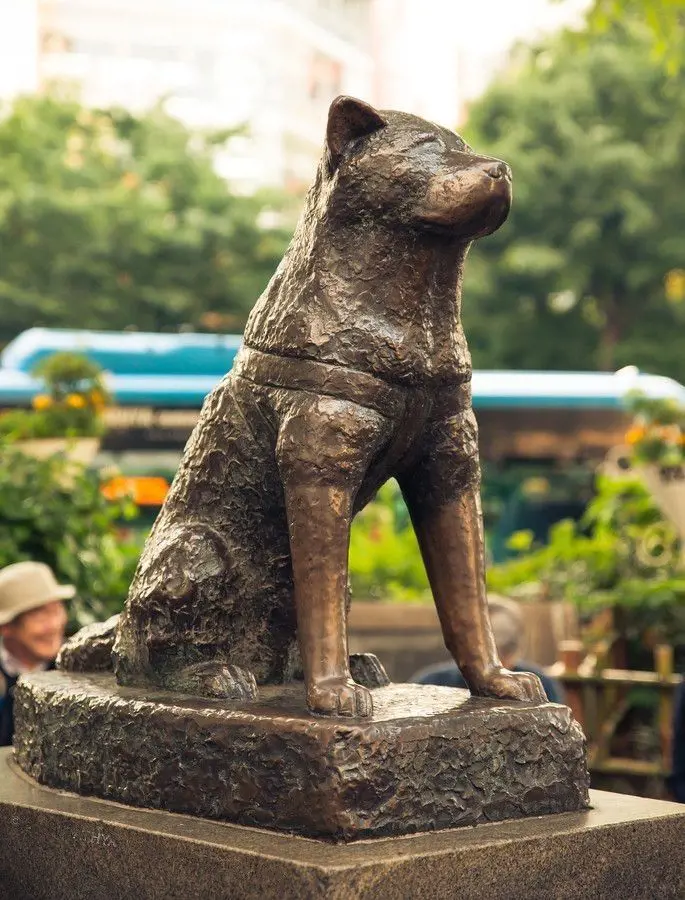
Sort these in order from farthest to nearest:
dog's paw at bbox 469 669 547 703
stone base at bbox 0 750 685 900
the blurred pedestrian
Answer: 1. the blurred pedestrian
2. dog's paw at bbox 469 669 547 703
3. stone base at bbox 0 750 685 900

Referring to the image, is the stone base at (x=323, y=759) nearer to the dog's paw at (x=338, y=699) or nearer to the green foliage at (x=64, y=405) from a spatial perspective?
the dog's paw at (x=338, y=699)

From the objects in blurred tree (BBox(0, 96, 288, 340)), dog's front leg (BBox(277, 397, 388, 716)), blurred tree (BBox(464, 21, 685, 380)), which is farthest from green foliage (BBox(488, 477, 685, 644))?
blurred tree (BBox(464, 21, 685, 380))

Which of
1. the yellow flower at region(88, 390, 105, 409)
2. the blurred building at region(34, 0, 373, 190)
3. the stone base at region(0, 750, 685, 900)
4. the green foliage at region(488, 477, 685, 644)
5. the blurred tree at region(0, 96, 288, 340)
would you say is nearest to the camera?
the stone base at region(0, 750, 685, 900)

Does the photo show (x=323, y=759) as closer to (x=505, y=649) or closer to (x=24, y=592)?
(x=24, y=592)

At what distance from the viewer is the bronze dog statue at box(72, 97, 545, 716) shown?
247 centimetres

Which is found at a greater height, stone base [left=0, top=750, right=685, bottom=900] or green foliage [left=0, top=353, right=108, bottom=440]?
green foliage [left=0, top=353, right=108, bottom=440]

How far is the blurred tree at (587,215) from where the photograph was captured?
22.3 metres

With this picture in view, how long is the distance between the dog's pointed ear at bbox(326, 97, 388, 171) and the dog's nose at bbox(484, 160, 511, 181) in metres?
0.22

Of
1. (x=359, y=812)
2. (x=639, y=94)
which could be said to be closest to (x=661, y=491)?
(x=359, y=812)

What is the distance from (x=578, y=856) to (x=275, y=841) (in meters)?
0.55

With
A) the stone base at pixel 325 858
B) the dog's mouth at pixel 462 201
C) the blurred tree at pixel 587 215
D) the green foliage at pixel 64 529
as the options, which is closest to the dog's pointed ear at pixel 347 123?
the dog's mouth at pixel 462 201

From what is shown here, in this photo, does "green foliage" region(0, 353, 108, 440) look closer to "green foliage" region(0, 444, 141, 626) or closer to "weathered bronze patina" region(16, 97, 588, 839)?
"green foliage" region(0, 444, 141, 626)

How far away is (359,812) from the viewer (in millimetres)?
2252

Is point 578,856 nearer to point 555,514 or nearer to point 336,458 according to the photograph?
point 336,458
